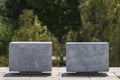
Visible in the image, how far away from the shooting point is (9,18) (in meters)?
34.4

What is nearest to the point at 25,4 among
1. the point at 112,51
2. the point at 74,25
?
the point at 74,25

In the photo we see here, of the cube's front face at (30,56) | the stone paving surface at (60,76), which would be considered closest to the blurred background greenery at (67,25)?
the stone paving surface at (60,76)

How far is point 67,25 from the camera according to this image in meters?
31.7

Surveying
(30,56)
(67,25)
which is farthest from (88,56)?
(67,25)

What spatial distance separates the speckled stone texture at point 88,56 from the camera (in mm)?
13250

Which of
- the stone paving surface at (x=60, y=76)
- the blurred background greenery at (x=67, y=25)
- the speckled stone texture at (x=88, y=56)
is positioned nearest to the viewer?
the stone paving surface at (x=60, y=76)

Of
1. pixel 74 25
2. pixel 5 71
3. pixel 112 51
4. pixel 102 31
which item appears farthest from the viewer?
pixel 74 25

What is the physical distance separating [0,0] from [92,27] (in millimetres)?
17579

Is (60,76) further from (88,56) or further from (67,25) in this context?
(67,25)

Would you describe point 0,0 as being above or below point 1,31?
above

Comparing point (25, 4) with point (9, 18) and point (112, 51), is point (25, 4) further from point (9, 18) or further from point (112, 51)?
point (112, 51)

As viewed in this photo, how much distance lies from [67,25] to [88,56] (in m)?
18.4

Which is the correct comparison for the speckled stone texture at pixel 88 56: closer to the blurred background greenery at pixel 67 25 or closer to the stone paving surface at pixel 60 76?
the stone paving surface at pixel 60 76

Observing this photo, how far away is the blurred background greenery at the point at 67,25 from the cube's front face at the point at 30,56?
21.6ft
